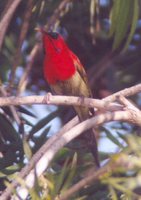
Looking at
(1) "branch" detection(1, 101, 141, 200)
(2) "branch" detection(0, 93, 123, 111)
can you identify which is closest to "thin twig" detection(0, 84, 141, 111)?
(2) "branch" detection(0, 93, 123, 111)

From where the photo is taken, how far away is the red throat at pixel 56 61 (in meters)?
4.87

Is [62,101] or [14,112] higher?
[62,101]

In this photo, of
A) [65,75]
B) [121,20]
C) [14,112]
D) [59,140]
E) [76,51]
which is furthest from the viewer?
[76,51]

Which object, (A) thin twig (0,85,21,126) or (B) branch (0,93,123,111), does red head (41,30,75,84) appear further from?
(B) branch (0,93,123,111)

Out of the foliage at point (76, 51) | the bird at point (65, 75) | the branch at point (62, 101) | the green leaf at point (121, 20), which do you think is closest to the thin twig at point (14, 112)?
the foliage at point (76, 51)

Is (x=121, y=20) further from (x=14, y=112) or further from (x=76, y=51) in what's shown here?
(x=76, y=51)

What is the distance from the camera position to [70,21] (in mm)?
5676

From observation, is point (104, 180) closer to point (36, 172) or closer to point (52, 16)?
point (36, 172)

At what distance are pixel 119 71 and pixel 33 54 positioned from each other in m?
1.11

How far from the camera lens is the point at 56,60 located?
4973 mm

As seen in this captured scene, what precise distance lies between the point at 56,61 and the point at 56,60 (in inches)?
0.6

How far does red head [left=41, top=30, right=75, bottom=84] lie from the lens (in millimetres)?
4867

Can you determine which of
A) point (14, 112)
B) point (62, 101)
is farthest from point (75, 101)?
point (14, 112)

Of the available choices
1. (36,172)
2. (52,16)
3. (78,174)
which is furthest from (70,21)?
(36,172)
